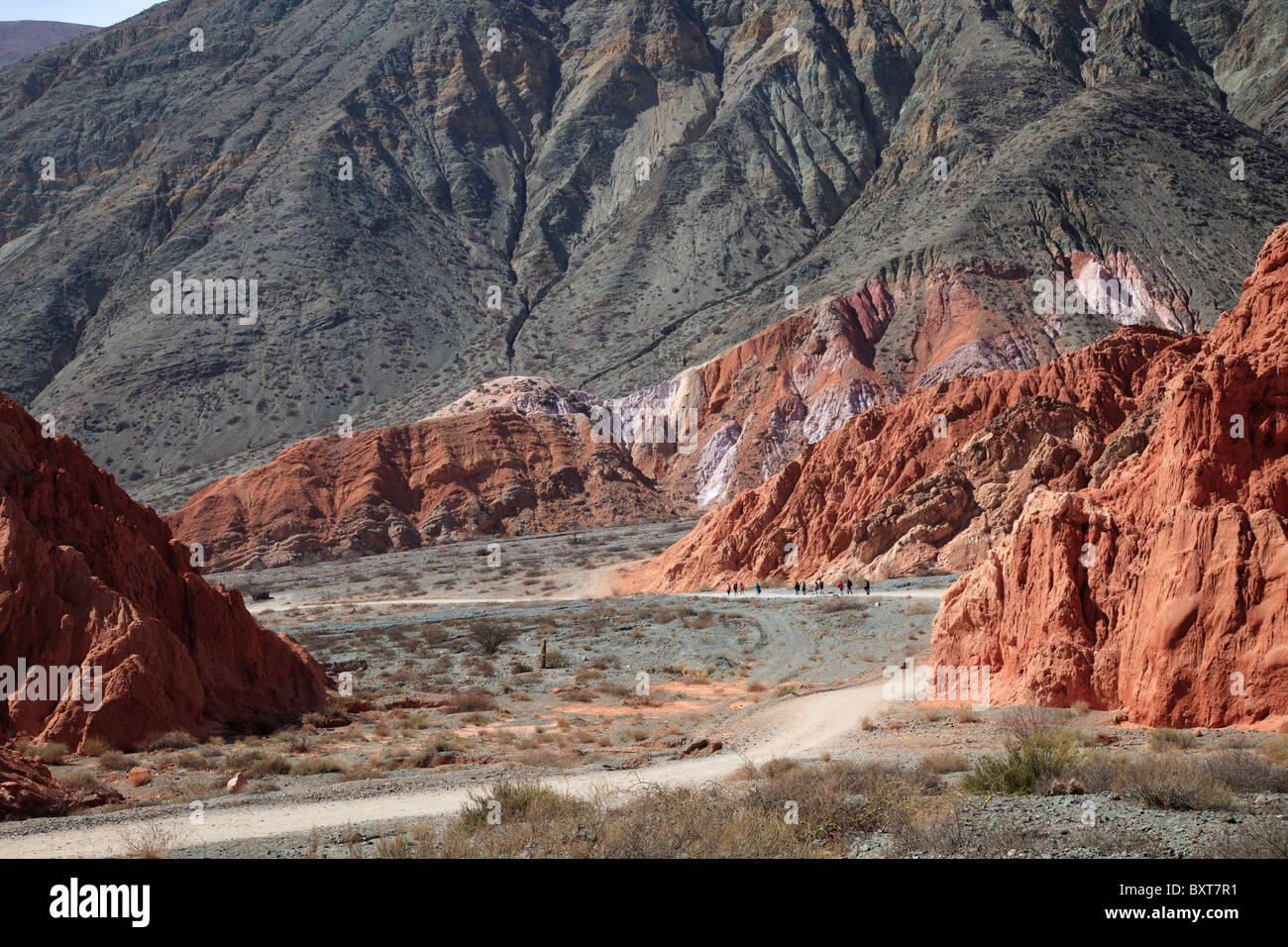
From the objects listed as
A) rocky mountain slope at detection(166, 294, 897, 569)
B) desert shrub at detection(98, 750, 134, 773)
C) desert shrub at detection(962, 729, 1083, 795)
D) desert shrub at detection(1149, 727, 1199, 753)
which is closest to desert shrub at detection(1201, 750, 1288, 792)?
desert shrub at detection(962, 729, 1083, 795)

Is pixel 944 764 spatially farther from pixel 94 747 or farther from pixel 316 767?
pixel 94 747

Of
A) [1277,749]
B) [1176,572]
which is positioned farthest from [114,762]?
[1176,572]

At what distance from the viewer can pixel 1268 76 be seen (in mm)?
124250

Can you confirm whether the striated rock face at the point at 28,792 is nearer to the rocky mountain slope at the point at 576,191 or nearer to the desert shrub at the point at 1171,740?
the desert shrub at the point at 1171,740

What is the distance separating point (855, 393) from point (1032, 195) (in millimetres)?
29628

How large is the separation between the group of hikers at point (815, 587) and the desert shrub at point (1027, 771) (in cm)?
2708

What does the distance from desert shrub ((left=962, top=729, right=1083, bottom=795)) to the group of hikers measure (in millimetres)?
27079

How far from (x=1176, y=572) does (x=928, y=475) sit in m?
32.4

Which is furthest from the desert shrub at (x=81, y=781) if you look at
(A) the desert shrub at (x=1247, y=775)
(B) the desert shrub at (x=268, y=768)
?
(A) the desert shrub at (x=1247, y=775)

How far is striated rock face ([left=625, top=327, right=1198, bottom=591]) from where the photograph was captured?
4219 centimetres

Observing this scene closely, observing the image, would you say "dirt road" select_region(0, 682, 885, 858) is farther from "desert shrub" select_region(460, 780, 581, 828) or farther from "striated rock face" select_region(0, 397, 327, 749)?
"striated rock face" select_region(0, 397, 327, 749)

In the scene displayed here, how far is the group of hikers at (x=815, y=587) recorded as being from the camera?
40281mm
